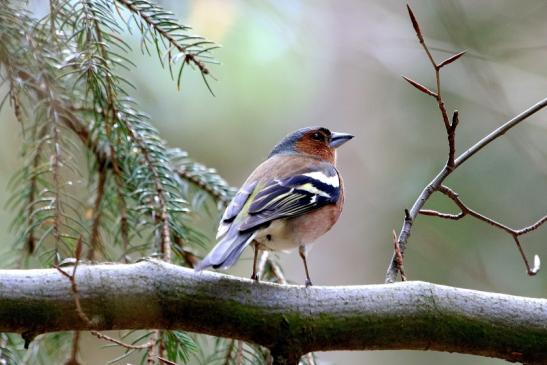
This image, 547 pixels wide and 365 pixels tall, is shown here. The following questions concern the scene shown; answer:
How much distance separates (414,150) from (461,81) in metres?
0.80

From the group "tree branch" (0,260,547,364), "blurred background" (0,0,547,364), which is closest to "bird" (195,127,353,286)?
"tree branch" (0,260,547,364)

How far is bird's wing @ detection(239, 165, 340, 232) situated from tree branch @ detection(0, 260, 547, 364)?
0.65m

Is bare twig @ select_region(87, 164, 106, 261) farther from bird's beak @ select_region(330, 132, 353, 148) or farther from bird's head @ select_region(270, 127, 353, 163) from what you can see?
bird's beak @ select_region(330, 132, 353, 148)

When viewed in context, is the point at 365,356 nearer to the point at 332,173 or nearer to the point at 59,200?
the point at 332,173

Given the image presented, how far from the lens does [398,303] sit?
2.36 m

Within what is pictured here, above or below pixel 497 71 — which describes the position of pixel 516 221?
below

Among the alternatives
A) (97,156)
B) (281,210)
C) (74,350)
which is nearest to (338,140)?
(281,210)

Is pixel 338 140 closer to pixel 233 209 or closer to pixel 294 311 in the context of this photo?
pixel 233 209

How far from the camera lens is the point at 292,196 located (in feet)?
11.4

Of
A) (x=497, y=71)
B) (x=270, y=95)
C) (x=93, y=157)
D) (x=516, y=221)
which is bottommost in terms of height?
(x=93, y=157)

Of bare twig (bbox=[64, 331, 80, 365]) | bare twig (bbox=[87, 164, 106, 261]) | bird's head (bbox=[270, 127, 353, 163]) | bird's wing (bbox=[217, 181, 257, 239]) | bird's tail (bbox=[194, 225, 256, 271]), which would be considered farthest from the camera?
bird's head (bbox=[270, 127, 353, 163])

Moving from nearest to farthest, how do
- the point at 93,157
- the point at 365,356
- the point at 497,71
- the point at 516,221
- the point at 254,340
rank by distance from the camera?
the point at 254,340 < the point at 93,157 < the point at 516,221 < the point at 497,71 < the point at 365,356

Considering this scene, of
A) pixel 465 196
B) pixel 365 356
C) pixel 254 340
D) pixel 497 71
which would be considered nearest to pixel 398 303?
pixel 254 340

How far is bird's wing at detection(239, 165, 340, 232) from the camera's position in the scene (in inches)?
123
